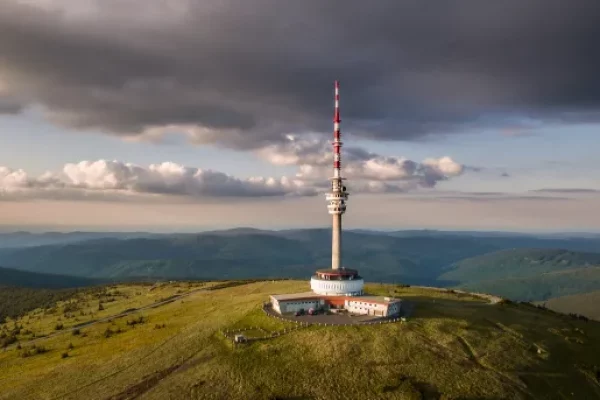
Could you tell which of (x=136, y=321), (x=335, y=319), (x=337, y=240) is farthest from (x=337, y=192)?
(x=136, y=321)

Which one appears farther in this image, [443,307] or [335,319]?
[443,307]

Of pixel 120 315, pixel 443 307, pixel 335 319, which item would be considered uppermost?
pixel 443 307

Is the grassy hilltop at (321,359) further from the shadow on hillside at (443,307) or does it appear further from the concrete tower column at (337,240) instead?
the concrete tower column at (337,240)

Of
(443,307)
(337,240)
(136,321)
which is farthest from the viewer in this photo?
(337,240)

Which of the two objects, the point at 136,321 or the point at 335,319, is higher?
the point at 335,319

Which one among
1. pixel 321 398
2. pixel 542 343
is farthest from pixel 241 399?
pixel 542 343

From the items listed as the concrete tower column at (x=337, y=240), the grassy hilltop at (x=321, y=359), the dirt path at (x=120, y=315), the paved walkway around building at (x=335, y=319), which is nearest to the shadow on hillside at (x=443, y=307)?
the grassy hilltop at (x=321, y=359)

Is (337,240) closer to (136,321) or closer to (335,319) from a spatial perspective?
(335,319)

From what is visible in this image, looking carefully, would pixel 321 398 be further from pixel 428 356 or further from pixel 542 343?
pixel 542 343
